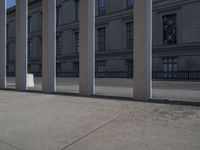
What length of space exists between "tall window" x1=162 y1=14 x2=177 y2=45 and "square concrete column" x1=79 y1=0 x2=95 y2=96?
2439 centimetres

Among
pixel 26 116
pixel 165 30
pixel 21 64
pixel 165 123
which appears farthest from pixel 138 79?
pixel 165 30

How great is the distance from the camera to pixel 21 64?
40.4 ft

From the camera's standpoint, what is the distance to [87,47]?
30.6ft

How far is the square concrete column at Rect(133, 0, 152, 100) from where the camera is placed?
303 inches

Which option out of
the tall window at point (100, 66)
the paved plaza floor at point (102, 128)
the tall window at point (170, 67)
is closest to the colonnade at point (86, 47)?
the paved plaza floor at point (102, 128)

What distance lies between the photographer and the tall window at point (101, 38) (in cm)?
3921

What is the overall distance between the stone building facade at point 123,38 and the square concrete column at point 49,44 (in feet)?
70.8

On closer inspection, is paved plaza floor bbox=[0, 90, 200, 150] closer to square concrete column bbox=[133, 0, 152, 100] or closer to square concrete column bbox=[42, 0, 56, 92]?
square concrete column bbox=[133, 0, 152, 100]

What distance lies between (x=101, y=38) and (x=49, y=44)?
29.1m

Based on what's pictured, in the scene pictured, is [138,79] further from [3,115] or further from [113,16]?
[113,16]

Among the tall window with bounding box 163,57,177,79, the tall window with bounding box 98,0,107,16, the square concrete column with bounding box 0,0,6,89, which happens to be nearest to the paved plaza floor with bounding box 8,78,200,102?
the square concrete column with bounding box 0,0,6,89

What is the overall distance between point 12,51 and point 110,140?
185 ft

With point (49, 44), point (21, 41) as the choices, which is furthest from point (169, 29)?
point (49, 44)

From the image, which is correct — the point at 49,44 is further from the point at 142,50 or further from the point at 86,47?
the point at 142,50
